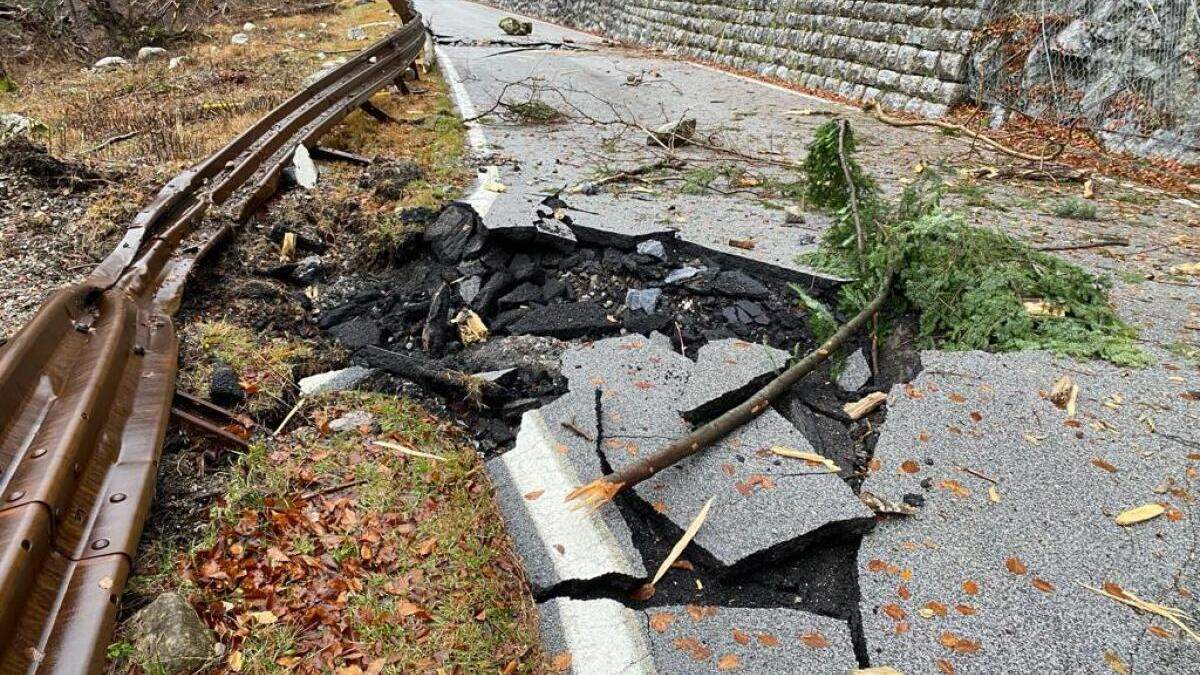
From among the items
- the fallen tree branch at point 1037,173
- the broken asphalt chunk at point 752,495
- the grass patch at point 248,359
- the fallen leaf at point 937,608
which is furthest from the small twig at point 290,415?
the fallen tree branch at point 1037,173

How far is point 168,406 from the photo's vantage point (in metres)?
2.68

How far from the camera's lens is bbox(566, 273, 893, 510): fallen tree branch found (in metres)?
2.63

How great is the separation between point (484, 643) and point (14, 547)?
128 centimetres

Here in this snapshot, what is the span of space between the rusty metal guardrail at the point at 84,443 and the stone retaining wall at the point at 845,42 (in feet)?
30.6

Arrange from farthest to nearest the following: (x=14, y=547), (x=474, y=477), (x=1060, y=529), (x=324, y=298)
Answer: (x=324, y=298), (x=474, y=477), (x=1060, y=529), (x=14, y=547)

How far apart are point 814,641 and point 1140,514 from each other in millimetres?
1317

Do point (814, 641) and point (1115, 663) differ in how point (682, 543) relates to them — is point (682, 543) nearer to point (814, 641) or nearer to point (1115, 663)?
point (814, 641)

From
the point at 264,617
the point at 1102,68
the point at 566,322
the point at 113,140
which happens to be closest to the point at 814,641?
the point at 264,617

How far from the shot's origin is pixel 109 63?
10.9 meters

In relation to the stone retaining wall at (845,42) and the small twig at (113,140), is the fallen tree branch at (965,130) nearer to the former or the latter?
the stone retaining wall at (845,42)

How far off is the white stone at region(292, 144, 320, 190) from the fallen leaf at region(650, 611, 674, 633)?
15.6 feet

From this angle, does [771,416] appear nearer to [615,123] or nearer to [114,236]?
[114,236]

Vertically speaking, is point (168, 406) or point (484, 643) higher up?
point (168, 406)

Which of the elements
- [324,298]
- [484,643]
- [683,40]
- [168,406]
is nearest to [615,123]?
[324,298]
